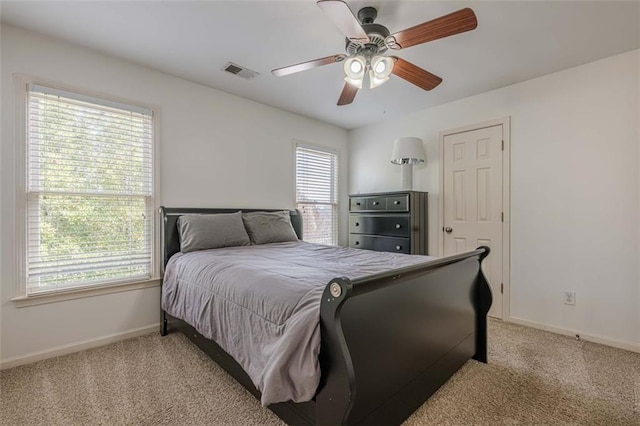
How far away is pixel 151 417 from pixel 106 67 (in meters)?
2.75

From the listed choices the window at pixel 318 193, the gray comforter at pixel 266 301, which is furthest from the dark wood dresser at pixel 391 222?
the gray comforter at pixel 266 301

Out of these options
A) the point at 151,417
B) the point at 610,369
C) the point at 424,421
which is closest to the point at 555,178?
the point at 610,369

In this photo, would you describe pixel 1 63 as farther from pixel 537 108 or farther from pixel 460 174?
pixel 537 108

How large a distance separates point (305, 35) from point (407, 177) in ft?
Answer: 7.06

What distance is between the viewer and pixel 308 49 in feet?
8.03

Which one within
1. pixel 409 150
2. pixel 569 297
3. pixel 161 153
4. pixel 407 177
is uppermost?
pixel 409 150

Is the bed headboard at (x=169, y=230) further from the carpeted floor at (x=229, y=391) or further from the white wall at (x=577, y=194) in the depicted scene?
the white wall at (x=577, y=194)

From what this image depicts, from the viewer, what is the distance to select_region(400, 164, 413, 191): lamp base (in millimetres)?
3774

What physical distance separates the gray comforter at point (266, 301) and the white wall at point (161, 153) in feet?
2.11

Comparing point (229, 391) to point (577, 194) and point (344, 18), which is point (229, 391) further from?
point (577, 194)

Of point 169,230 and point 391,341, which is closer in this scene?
point 391,341

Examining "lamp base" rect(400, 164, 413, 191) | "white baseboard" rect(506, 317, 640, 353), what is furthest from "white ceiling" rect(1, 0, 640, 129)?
"white baseboard" rect(506, 317, 640, 353)

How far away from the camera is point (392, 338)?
141 centimetres

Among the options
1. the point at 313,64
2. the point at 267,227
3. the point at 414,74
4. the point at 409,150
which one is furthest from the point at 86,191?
the point at 409,150
